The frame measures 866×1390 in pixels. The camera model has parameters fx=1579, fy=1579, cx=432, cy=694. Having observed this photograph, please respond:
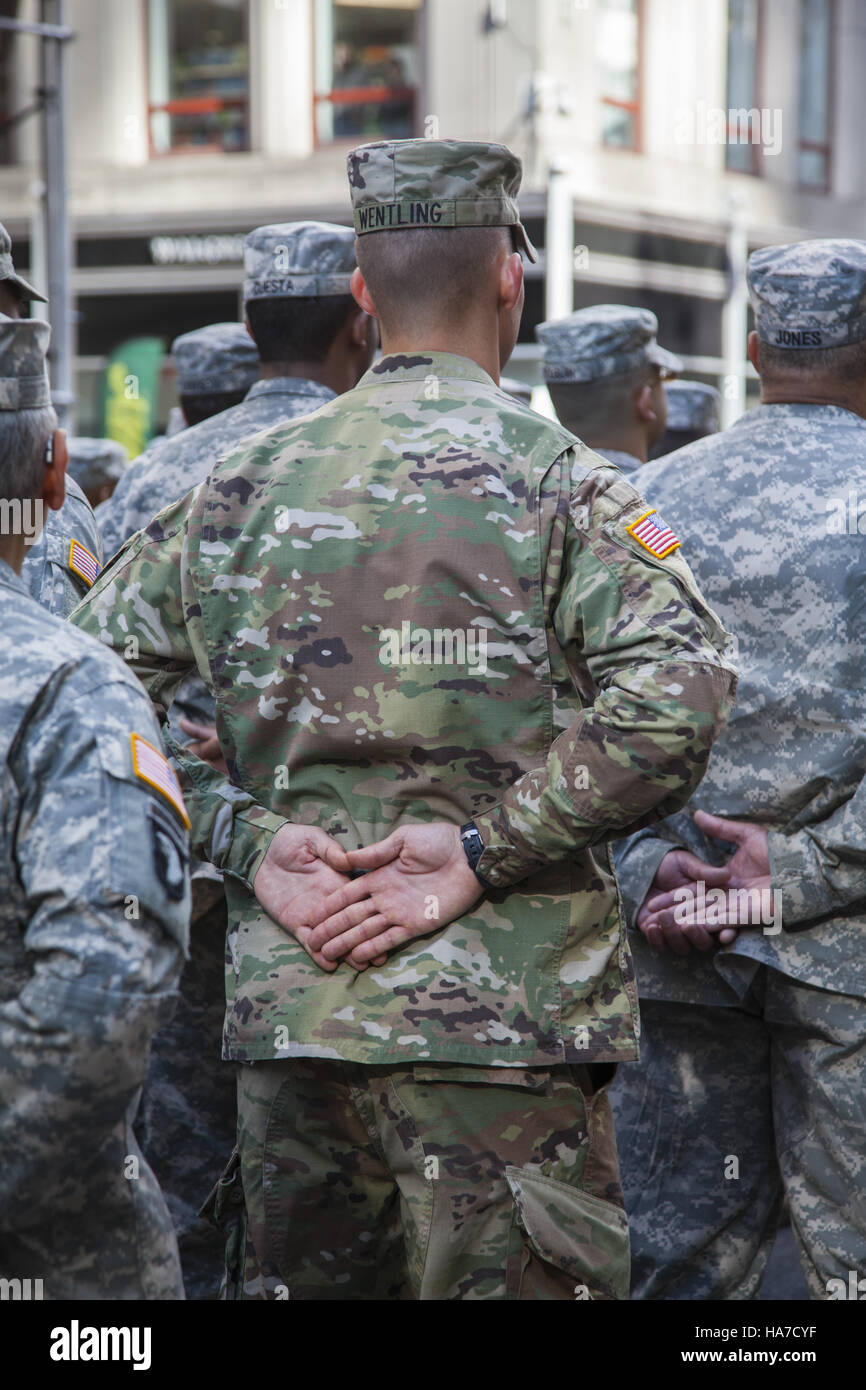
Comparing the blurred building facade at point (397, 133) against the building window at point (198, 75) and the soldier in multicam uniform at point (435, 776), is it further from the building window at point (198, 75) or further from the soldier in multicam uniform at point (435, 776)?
the soldier in multicam uniform at point (435, 776)

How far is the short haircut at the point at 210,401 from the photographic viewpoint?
478 centimetres

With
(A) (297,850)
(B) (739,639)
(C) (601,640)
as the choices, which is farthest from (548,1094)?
(B) (739,639)

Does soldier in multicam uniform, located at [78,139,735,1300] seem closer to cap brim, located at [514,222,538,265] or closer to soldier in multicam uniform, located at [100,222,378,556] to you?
cap brim, located at [514,222,538,265]

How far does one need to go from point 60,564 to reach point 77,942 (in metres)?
1.65

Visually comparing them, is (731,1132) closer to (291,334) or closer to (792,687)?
(792,687)

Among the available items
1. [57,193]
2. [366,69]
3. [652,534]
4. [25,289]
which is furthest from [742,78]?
[652,534]

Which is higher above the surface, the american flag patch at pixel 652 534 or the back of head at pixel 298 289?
the back of head at pixel 298 289

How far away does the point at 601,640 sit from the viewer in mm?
2223

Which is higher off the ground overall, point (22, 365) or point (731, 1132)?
point (22, 365)

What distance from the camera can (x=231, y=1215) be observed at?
8.05ft

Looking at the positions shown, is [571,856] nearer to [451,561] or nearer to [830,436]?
[451,561]

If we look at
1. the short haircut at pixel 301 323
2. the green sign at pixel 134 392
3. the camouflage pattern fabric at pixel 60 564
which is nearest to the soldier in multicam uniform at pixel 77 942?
the camouflage pattern fabric at pixel 60 564

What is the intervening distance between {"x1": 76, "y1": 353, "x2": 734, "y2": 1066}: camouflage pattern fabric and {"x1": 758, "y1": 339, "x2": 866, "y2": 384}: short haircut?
96 cm

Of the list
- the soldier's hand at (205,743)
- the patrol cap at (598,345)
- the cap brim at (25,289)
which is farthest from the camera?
the patrol cap at (598,345)
